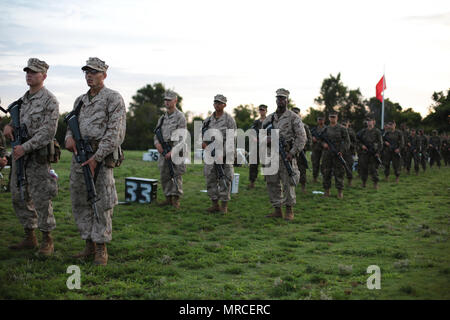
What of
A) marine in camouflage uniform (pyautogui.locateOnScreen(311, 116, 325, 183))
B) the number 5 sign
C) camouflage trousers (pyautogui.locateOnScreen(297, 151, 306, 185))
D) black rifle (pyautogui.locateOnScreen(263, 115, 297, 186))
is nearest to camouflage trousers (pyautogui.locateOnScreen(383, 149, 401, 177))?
marine in camouflage uniform (pyautogui.locateOnScreen(311, 116, 325, 183))

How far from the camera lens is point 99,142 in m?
5.43

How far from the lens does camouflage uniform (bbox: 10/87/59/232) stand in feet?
18.4

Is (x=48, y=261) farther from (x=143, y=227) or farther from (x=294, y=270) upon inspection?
(x=294, y=270)

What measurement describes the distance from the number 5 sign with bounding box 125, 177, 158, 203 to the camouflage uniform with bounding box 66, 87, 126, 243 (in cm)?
463

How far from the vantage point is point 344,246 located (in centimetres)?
668

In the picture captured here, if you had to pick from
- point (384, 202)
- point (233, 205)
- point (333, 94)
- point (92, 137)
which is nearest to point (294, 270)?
point (92, 137)

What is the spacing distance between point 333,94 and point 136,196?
58788 millimetres

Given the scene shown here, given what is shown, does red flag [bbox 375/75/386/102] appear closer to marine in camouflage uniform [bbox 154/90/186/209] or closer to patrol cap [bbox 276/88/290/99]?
patrol cap [bbox 276/88/290/99]

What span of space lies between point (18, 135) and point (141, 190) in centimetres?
483

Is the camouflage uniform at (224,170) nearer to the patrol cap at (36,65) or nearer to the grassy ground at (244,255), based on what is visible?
the grassy ground at (244,255)

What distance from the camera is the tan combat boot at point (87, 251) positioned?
18.5ft

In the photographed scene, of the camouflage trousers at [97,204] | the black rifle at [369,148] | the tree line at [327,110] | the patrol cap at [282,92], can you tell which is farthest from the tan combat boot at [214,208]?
the tree line at [327,110]

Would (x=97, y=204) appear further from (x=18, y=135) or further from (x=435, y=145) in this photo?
(x=435, y=145)

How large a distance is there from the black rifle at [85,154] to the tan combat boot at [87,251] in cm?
53
